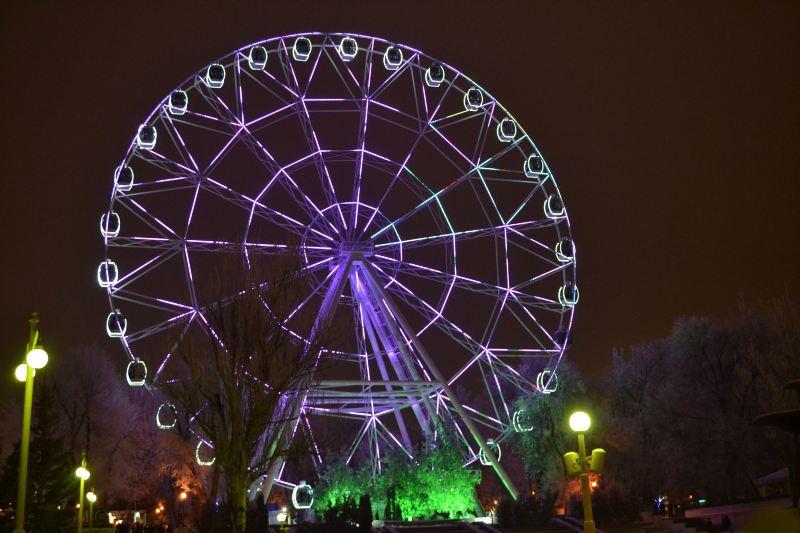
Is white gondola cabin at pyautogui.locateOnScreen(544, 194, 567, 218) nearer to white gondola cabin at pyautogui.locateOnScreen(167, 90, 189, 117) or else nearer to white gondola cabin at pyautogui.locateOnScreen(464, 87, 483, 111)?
white gondola cabin at pyautogui.locateOnScreen(464, 87, 483, 111)

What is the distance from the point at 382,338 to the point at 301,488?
6.27 metres

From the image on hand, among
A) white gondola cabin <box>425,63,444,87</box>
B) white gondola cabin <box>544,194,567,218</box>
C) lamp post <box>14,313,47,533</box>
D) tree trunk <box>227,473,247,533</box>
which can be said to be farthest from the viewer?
white gondola cabin <box>544,194,567,218</box>

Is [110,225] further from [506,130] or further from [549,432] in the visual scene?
[549,432]

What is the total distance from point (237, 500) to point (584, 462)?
33.4 feet

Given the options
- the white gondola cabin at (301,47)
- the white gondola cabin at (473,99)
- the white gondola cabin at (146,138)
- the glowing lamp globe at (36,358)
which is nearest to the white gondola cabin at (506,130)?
the white gondola cabin at (473,99)

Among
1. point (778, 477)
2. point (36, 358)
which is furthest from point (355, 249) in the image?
point (778, 477)

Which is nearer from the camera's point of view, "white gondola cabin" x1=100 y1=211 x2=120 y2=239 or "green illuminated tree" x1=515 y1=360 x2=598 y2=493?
"white gondola cabin" x1=100 y1=211 x2=120 y2=239

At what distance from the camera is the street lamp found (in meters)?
13.7

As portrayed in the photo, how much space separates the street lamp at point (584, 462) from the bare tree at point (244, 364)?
9196 millimetres

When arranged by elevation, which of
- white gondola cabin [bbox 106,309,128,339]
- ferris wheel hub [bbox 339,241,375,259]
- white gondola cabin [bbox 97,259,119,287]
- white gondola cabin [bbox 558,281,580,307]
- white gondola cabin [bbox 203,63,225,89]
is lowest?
white gondola cabin [bbox 106,309,128,339]

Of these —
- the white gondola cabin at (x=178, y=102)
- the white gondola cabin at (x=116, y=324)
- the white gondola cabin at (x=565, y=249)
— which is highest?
the white gondola cabin at (x=178, y=102)

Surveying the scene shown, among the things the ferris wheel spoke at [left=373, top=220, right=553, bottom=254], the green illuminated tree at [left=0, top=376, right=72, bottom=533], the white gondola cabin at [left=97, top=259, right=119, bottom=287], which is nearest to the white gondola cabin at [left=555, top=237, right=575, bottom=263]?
the ferris wheel spoke at [left=373, top=220, right=553, bottom=254]

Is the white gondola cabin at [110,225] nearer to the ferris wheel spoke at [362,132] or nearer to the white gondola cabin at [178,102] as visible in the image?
the white gondola cabin at [178,102]

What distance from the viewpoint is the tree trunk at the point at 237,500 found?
21703 mm
